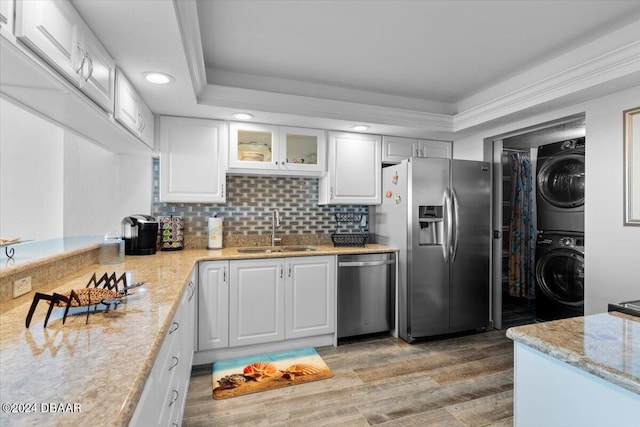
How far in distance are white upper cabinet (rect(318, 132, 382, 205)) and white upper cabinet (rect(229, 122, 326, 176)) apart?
0.45 feet

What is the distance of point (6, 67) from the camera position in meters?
1.17

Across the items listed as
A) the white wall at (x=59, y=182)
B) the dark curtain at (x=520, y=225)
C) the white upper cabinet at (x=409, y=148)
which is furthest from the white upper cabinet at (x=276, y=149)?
the dark curtain at (x=520, y=225)

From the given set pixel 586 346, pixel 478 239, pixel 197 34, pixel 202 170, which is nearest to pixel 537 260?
pixel 478 239

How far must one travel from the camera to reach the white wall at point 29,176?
1.73 meters

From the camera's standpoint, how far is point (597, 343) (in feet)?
2.89

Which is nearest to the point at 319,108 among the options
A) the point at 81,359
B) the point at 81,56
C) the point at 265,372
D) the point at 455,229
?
the point at 455,229

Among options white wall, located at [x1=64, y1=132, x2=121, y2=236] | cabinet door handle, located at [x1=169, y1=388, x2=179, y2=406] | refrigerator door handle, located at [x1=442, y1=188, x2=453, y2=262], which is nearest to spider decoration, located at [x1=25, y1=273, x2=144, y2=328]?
cabinet door handle, located at [x1=169, y1=388, x2=179, y2=406]

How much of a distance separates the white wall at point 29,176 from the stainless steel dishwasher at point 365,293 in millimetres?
2199

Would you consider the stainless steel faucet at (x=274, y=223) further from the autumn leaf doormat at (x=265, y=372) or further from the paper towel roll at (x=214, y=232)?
the autumn leaf doormat at (x=265, y=372)

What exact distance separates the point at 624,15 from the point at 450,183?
1607mm

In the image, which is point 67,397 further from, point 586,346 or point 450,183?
point 450,183

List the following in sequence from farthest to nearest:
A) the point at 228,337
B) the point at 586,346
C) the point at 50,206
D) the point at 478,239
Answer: the point at 478,239 → the point at 228,337 → the point at 50,206 → the point at 586,346

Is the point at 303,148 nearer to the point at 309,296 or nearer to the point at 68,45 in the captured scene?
the point at 309,296

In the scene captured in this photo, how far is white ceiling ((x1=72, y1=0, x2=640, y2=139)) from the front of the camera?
181cm
